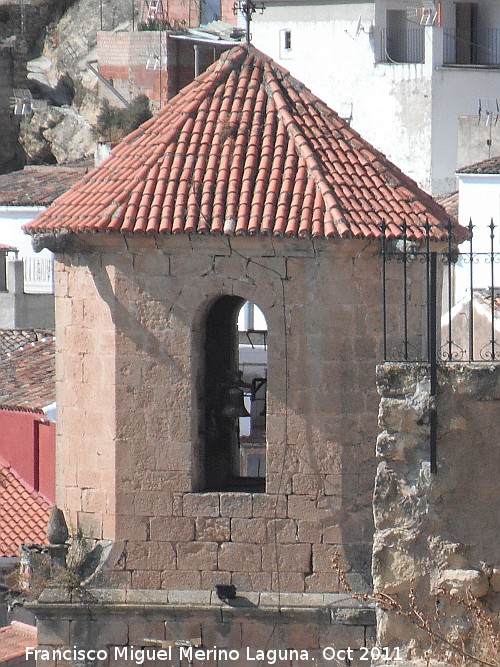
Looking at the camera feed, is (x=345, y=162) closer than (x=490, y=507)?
No

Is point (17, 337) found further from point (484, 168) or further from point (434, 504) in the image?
point (434, 504)

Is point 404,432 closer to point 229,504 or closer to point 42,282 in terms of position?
point 229,504

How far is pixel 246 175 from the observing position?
45.1 ft

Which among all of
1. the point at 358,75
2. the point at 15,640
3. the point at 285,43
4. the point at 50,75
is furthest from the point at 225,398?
the point at 50,75

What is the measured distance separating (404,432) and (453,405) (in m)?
0.30

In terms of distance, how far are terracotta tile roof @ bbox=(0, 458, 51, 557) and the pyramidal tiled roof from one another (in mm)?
7506

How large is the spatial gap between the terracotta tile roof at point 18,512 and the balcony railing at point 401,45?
16.0 meters

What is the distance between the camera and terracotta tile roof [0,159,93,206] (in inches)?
1356

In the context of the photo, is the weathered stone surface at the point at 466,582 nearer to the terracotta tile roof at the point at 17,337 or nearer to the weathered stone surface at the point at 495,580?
the weathered stone surface at the point at 495,580

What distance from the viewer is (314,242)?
43.6ft

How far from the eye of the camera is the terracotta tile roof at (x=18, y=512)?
2102 centimetres

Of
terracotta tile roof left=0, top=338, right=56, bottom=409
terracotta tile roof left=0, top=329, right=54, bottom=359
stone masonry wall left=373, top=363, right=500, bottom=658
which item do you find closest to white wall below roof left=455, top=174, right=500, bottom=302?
terracotta tile roof left=0, top=329, right=54, bottom=359

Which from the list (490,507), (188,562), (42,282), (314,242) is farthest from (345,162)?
(42,282)

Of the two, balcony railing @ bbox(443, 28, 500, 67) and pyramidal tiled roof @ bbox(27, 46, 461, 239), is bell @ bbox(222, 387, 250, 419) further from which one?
balcony railing @ bbox(443, 28, 500, 67)
